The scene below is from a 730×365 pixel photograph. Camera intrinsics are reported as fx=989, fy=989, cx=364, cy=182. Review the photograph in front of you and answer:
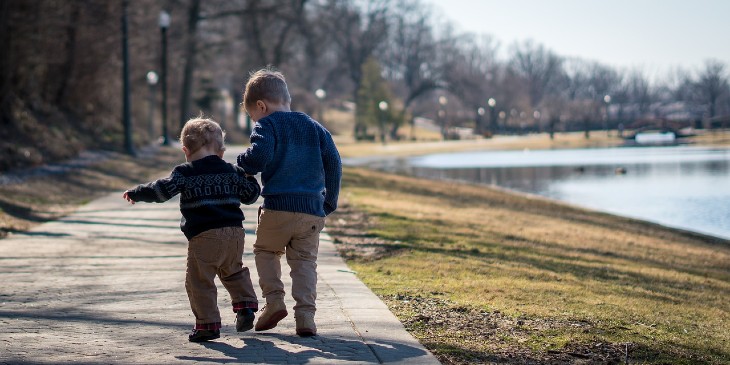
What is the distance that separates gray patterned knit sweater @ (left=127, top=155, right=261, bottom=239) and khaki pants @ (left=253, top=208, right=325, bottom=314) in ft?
0.68

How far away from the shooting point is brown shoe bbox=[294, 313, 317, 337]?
5793 mm

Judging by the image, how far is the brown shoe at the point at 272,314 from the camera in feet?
19.3

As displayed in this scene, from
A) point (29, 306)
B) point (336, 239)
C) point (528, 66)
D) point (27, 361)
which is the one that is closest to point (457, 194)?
point (336, 239)

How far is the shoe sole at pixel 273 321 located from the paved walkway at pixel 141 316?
0.16 ft

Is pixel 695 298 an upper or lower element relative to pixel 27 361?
lower

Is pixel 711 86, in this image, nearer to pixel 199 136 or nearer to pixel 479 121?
pixel 479 121

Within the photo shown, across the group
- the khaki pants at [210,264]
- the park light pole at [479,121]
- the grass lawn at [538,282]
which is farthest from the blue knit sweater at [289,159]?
the park light pole at [479,121]

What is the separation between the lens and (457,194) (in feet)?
79.0

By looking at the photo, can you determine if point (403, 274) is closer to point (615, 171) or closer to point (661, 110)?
point (615, 171)

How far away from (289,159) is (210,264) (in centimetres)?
78

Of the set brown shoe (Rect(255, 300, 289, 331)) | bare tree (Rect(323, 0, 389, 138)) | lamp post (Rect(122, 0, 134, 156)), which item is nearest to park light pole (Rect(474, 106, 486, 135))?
bare tree (Rect(323, 0, 389, 138))

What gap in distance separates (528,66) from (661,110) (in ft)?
79.4

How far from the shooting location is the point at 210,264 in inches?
231

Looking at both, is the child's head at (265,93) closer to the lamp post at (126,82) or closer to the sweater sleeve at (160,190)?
the sweater sleeve at (160,190)
